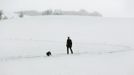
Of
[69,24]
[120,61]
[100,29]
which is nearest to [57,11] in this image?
[69,24]

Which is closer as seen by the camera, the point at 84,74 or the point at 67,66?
the point at 84,74

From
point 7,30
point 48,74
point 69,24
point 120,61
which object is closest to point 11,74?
point 48,74

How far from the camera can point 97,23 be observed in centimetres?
5822

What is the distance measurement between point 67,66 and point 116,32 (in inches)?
1337

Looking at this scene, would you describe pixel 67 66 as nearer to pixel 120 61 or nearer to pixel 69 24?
pixel 120 61

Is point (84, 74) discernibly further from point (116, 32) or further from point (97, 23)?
point (97, 23)

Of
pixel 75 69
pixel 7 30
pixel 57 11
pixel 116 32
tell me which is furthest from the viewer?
pixel 57 11

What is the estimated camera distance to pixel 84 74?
1291 cm

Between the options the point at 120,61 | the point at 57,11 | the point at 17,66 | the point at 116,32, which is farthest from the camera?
the point at 57,11

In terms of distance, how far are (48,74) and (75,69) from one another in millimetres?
1523

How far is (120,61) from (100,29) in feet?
113

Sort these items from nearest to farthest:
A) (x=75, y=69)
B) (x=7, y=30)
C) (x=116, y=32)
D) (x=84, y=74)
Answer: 1. (x=84, y=74)
2. (x=75, y=69)
3. (x=116, y=32)
4. (x=7, y=30)

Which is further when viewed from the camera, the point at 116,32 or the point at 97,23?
the point at 97,23

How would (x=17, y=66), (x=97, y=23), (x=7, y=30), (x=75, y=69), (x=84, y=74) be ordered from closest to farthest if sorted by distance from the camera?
1. (x=84, y=74)
2. (x=75, y=69)
3. (x=17, y=66)
4. (x=7, y=30)
5. (x=97, y=23)
